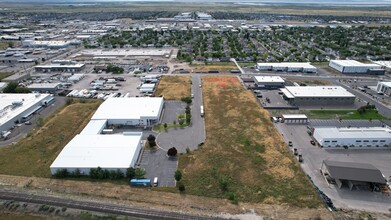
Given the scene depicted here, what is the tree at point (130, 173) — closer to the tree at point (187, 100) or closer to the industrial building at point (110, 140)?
the industrial building at point (110, 140)

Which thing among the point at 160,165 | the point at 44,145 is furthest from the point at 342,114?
the point at 44,145

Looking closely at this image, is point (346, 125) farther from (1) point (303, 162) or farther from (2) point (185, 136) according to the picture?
(2) point (185, 136)

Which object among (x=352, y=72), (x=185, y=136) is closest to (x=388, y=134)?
(x=185, y=136)

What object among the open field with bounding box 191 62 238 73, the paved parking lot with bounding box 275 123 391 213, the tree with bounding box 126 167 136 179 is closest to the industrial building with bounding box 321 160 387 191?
the paved parking lot with bounding box 275 123 391 213

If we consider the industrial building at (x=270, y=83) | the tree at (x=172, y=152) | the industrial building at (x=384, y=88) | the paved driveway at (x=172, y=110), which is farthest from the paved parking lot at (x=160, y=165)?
the industrial building at (x=384, y=88)

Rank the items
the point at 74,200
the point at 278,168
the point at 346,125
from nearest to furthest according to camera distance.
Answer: the point at 74,200 < the point at 278,168 < the point at 346,125
